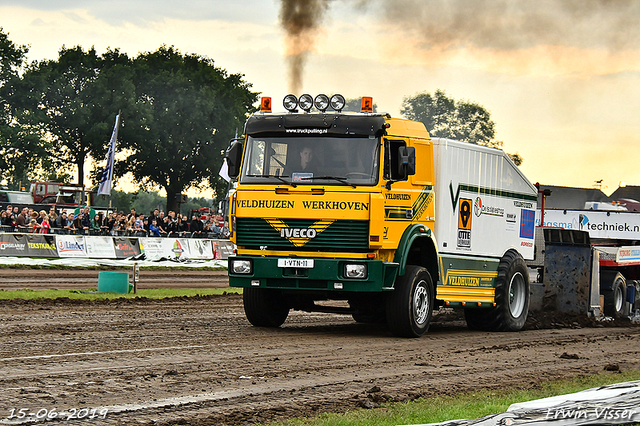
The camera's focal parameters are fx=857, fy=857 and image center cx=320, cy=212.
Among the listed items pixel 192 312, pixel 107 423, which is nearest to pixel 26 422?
pixel 107 423

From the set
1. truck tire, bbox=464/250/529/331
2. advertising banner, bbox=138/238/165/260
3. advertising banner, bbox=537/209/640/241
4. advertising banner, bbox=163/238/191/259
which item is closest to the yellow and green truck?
truck tire, bbox=464/250/529/331

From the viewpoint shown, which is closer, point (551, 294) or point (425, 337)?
A: point (425, 337)

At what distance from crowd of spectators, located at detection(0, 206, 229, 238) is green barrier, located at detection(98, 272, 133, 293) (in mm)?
13132

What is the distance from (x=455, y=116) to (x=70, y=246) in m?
75.4

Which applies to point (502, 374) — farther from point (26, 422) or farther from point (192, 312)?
point (192, 312)

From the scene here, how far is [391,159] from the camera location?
496 inches

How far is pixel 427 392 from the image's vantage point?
859 cm

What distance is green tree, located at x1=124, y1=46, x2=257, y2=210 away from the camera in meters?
64.7

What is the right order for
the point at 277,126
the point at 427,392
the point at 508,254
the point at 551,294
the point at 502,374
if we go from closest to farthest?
the point at 427,392, the point at 502,374, the point at 277,126, the point at 508,254, the point at 551,294

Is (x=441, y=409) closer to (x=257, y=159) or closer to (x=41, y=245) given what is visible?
(x=257, y=159)

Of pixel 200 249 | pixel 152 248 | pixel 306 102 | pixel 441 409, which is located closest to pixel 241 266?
pixel 306 102

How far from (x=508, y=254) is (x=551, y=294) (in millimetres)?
2684

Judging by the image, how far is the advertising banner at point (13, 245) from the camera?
1145 inches

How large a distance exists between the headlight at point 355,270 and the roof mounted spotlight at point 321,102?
8.36 feet
